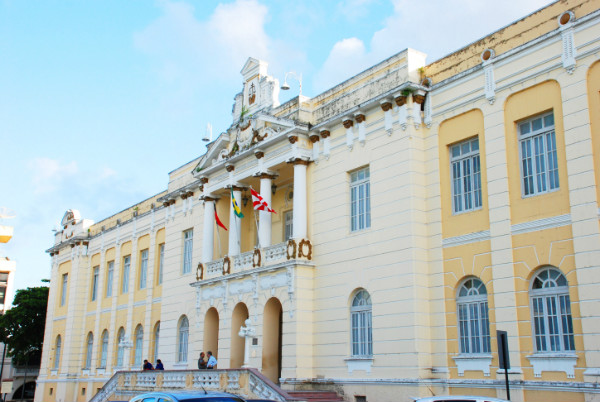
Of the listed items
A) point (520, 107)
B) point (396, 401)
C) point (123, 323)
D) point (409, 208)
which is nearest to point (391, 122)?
point (409, 208)

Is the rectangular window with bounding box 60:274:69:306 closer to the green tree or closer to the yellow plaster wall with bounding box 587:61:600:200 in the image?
the green tree

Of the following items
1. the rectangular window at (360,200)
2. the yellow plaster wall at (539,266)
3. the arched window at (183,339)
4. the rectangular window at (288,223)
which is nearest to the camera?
the yellow plaster wall at (539,266)

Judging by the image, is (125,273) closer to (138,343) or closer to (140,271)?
(140,271)

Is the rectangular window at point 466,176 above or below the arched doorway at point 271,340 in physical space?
above

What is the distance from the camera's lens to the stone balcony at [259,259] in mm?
23938

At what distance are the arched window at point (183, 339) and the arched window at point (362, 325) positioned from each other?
11.1 meters

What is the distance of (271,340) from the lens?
2506 cm

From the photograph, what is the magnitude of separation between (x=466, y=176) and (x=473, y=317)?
4070 mm

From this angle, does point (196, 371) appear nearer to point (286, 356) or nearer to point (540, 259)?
point (286, 356)

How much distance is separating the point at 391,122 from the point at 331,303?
20.7ft

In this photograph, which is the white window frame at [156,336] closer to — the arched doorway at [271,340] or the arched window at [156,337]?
the arched window at [156,337]

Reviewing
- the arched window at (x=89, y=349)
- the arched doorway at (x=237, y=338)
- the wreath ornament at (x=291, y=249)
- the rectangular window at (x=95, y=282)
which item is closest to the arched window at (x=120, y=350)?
the arched window at (x=89, y=349)

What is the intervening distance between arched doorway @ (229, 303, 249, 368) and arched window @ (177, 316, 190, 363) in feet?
15.7

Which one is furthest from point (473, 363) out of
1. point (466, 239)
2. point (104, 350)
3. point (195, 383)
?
point (104, 350)
